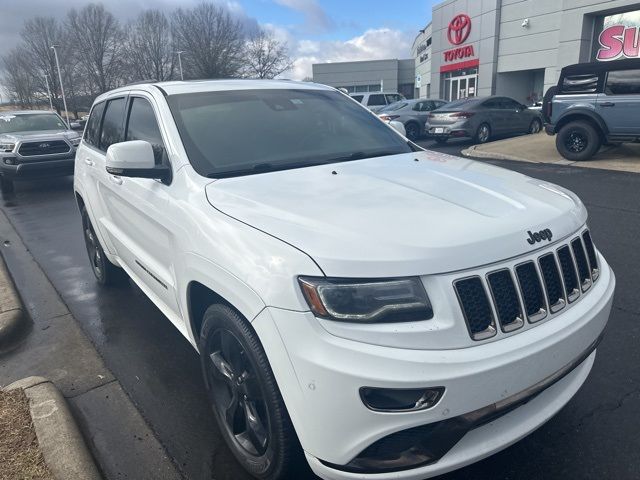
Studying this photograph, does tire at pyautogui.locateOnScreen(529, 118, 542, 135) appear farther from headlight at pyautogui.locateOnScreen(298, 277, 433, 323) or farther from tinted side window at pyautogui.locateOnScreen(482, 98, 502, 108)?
headlight at pyautogui.locateOnScreen(298, 277, 433, 323)

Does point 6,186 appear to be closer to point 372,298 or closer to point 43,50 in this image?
point 372,298

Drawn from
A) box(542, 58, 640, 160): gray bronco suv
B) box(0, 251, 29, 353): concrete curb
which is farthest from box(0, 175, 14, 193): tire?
box(542, 58, 640, 160): gray bronco suv

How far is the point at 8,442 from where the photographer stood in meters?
2.56

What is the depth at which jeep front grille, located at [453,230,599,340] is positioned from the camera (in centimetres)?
185

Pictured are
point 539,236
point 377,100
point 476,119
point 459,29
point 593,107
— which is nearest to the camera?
point 539,236

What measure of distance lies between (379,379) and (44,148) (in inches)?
459

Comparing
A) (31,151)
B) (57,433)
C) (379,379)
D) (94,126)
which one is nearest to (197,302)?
(57,433)

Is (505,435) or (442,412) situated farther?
(505,435)

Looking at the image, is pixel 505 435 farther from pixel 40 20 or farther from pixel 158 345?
pixel 40 20

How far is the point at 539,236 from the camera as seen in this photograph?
6.79 ft

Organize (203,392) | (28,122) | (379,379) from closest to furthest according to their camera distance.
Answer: (379,379) → (203,392) → (28,122)

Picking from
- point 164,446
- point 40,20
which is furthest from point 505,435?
point 40,20

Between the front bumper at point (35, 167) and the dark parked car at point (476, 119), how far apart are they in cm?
1046

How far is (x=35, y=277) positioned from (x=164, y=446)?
3.67 metres
